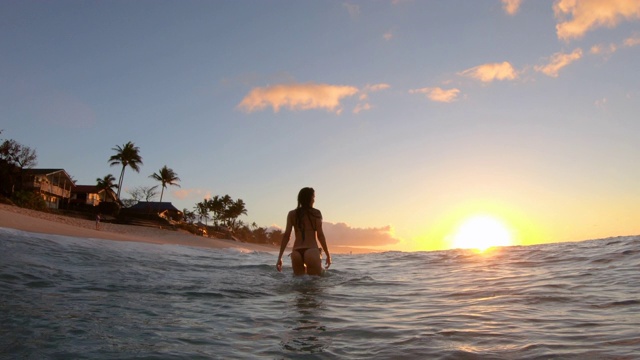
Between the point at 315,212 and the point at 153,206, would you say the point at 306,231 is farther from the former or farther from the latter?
the point at 153,206

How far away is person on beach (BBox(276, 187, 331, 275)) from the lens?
9844mm

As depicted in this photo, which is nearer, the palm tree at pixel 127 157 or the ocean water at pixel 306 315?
the ocean water at pixel 306 315

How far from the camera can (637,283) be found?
8.15 metres

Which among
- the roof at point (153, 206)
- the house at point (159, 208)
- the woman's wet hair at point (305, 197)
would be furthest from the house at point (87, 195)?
the woman's wet hair at point (305, 197)

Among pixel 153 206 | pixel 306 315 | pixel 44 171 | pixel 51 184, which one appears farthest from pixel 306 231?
pixel 153 206

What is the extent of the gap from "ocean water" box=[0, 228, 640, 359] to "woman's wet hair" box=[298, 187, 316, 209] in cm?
155

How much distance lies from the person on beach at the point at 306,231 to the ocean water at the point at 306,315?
338mm

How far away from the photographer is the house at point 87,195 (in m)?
73.6

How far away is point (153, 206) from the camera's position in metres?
79.7

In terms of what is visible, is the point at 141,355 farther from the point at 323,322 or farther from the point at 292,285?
the point at 292,285

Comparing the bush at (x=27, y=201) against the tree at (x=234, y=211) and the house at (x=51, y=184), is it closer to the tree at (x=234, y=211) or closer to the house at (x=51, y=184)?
the house at (x=51, y=184)

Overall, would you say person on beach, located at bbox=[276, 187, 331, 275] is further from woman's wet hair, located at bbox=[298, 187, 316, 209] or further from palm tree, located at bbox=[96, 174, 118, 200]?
palm tree, located at bbox=[96, 174, 118, 200]

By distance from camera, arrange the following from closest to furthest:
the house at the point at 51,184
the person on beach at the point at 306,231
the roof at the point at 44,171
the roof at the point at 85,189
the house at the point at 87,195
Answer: the person on beach at the point at 306,231
the house at the point at 51,184
the roof at the point at 44,171
the house at the point at 87,195
the roof at the point at 85,189

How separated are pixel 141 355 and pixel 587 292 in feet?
22.1
